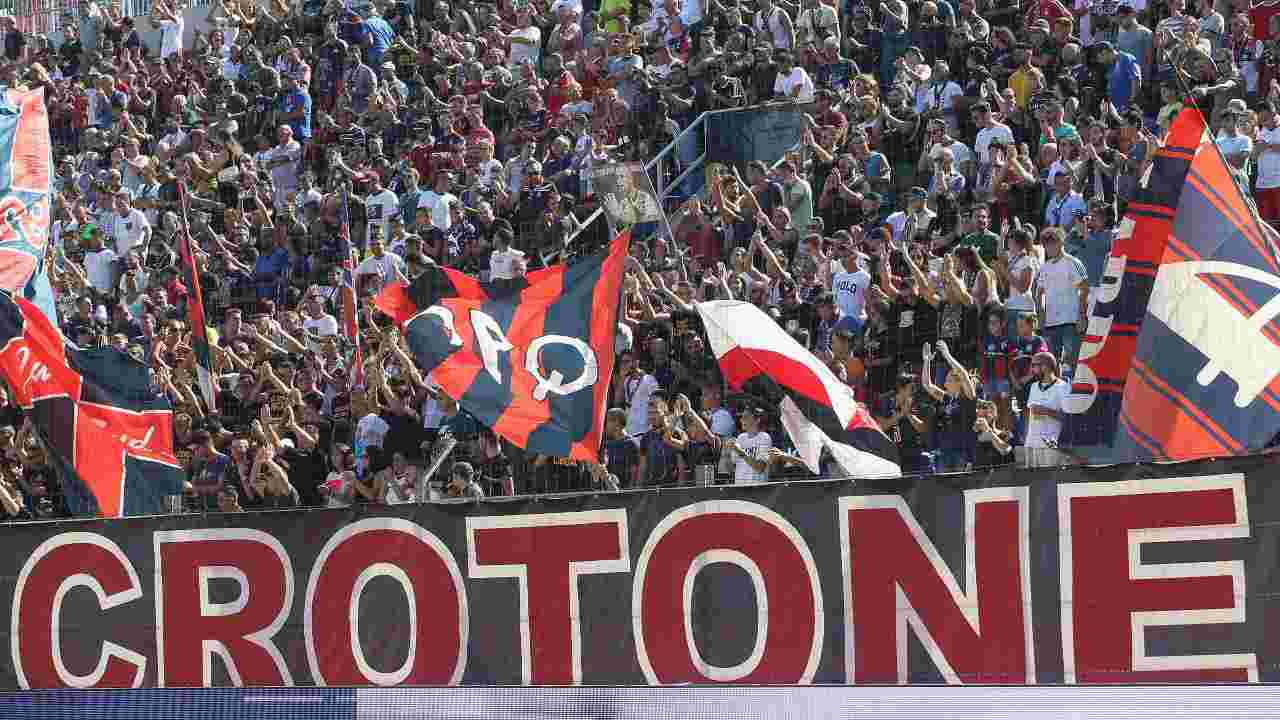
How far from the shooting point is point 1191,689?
30.3ft

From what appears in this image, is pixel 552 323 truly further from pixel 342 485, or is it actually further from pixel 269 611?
pixel 342 485

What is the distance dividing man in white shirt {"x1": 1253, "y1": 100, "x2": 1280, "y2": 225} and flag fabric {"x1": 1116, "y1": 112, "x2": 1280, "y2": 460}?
→ 4.01 meters

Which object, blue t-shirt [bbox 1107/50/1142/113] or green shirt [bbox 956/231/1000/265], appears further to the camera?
blue t-shirt [bbox 1107/50/1142/113]

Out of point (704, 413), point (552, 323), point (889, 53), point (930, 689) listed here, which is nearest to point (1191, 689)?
point (930, 689)

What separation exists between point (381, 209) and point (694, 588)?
33.2 feet

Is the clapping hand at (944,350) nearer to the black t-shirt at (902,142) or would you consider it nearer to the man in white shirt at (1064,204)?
the man in white shirt at (1064,204)

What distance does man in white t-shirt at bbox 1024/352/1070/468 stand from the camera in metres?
13.5

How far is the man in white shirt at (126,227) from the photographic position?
22062 millimetres

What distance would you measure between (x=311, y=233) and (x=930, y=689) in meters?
11.8

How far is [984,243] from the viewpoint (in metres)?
15.6

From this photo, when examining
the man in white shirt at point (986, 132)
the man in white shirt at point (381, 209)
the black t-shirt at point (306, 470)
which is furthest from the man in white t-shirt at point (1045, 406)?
the man in white shirt at point (381, 209)

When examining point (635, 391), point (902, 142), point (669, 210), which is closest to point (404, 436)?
point (635, 391)

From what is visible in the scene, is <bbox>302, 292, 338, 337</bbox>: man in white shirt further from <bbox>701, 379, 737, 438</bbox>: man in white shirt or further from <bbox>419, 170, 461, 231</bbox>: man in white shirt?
<bbox>701, 379, 737, 438</bbox>: man in white shirt

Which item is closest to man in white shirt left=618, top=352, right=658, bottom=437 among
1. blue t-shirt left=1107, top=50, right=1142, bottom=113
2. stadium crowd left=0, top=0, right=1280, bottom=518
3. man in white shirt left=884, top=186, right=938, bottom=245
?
stadium crowd left=0, top=0, right=1280, bottom=518
